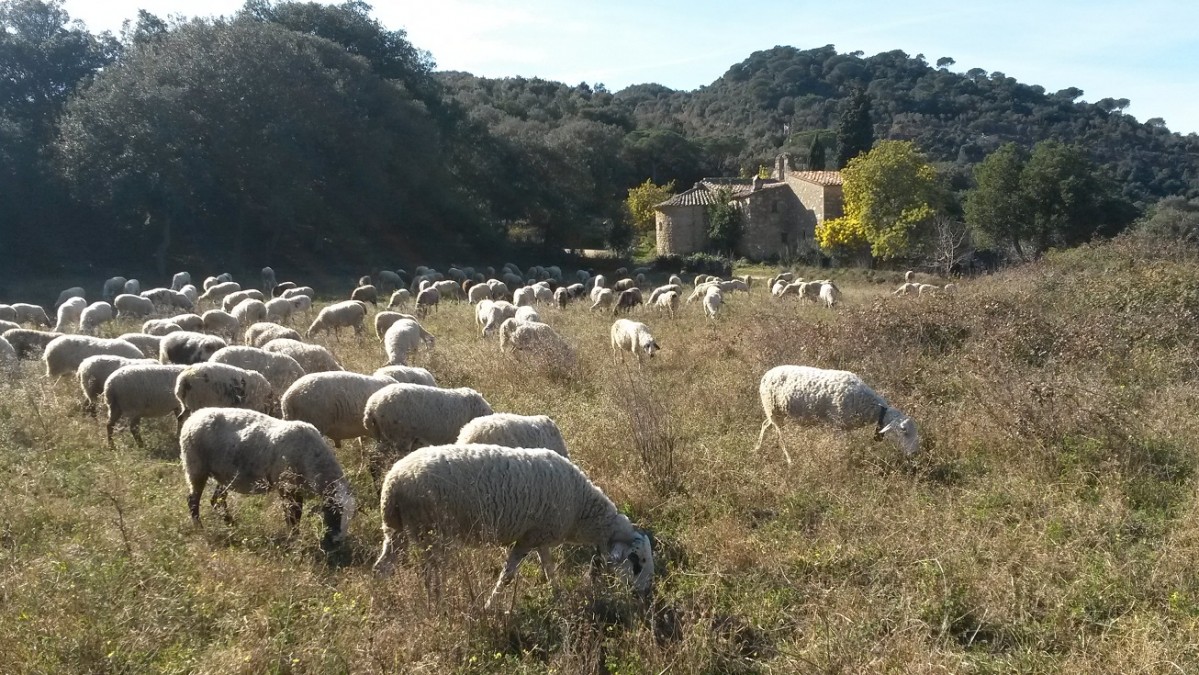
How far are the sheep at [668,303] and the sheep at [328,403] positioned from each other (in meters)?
12.8

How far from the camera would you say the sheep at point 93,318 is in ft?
52.5


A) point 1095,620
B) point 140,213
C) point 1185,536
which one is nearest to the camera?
point 1095,620

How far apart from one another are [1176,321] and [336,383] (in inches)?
469

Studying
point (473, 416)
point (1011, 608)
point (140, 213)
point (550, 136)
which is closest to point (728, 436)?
point (473, 416)

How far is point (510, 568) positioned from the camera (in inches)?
209

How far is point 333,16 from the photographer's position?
40.1m

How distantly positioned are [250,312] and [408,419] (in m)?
11.2

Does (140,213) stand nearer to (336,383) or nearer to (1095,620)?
(336,383)

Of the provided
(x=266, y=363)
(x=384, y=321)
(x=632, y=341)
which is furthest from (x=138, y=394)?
(x=632, y=341)

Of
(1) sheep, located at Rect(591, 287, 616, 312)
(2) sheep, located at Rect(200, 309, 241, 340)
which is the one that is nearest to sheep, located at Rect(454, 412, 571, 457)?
(2) sheep, located at Rect(200, 309, 241, 340)

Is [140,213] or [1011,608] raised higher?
[140,213]

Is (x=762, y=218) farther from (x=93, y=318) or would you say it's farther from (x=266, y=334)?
(x=266, y=334)

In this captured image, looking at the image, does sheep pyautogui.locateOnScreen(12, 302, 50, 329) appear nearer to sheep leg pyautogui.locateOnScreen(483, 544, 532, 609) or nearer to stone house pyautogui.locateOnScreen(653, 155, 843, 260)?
sheep leg pyautogui.locateOnScreen(483, 544, 532, 609)

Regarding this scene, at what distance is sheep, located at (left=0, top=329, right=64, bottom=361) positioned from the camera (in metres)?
12.7
